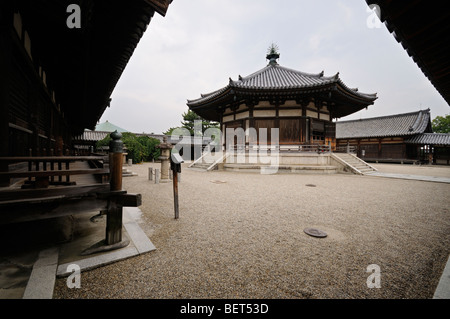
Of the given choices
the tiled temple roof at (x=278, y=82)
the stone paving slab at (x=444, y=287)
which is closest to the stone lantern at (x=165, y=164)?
the tiled temple roof at (x=278, y=82)

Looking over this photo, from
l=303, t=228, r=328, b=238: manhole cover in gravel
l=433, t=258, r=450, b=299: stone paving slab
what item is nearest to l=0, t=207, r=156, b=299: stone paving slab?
l=303, t=228, r=328, b=238: manhole cover in gravel

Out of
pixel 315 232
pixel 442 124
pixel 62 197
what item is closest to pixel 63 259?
pixel 62 197

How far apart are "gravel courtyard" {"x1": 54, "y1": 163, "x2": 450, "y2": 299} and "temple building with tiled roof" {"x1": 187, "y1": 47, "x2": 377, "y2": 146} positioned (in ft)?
28.2

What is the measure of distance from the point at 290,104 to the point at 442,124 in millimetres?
41780

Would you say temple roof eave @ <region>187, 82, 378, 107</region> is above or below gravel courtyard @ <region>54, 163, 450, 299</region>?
above

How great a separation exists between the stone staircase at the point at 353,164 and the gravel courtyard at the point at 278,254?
23.4 ft

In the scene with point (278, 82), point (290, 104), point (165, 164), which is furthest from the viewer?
point (278, 82)

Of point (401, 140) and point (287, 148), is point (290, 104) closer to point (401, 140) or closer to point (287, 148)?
point (287, 148)

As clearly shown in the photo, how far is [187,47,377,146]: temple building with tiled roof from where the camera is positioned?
11797 millimetres

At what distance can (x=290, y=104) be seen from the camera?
13.0m

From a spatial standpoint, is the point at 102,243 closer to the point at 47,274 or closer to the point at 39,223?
the point at 47,274

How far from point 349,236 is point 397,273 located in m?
A: 0.98

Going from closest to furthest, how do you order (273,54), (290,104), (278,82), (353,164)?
1. (353,164)
2. (290,104)
3. (278,82)
4. (273,54)

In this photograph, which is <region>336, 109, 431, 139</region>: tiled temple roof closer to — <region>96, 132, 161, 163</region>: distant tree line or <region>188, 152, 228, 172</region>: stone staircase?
<region>188, 152, 228, 172</region>: stone staircase
